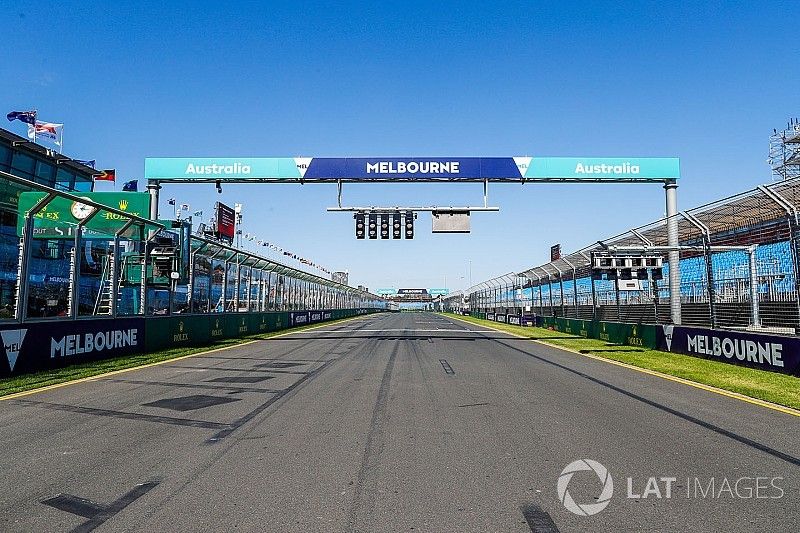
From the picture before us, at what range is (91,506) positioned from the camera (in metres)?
3.94

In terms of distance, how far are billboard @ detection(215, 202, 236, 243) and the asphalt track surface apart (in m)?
36.5

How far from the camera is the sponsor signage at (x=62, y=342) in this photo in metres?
10.4

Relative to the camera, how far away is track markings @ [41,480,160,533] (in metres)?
3.65

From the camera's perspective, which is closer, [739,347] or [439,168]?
[739,347]

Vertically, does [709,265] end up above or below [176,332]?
above

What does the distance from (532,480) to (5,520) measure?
3.72m

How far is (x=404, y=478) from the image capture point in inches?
180

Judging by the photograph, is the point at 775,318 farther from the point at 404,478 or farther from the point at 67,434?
the point at 67,434

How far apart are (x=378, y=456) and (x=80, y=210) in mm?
10817

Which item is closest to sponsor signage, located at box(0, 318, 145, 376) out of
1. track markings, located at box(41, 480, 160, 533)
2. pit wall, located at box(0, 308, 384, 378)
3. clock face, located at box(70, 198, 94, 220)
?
pit wall, located at box(0, 308, 384, 378)

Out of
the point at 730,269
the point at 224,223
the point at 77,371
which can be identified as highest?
the point at 224,223

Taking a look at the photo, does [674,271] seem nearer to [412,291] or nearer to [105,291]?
[105,291]

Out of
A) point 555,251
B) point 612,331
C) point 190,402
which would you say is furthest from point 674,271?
point 555,251

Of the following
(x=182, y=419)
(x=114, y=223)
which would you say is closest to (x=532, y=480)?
(x=182, y=419)
